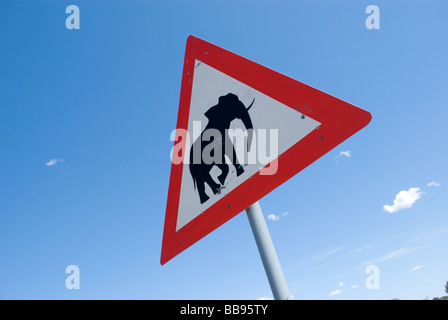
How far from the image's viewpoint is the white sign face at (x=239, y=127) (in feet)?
4.21

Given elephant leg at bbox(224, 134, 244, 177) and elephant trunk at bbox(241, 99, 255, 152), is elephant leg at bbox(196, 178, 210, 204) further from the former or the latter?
elephant trunk at bbox(241, 99, 255, 152)

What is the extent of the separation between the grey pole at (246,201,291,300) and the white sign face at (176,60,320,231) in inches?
6.0

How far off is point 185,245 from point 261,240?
380 millimetres

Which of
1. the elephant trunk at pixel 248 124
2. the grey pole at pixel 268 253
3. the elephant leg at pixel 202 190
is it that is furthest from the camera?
the elephant leg at pixel 202 190

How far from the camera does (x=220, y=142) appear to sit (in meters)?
1.48

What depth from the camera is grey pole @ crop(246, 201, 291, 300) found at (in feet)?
3.90

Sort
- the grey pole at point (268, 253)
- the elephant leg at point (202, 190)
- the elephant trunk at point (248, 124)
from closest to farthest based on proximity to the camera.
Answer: the grey pole at point (268, 253)
the elephant trunk at point (248, 124)
the elephant leg at point (202, 190)

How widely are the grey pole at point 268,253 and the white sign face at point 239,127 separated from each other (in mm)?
152

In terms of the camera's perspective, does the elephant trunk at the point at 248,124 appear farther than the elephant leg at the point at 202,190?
No

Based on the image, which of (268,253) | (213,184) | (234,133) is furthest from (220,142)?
(268,253)

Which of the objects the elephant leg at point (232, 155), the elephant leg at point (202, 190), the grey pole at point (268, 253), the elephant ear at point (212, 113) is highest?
the elephant ear at point (212, 113)

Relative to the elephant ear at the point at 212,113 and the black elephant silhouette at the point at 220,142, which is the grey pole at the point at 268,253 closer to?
the black elephant silhouette at the point at 220,142

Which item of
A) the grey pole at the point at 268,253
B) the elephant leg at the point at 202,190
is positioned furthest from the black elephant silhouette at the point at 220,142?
the grey pole at the point at 268,253
